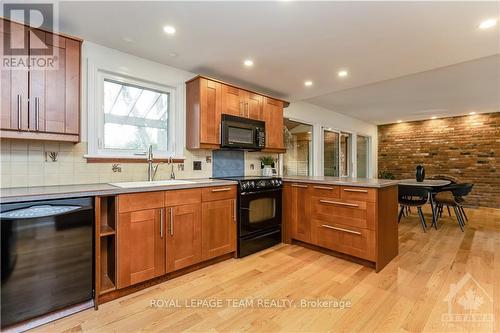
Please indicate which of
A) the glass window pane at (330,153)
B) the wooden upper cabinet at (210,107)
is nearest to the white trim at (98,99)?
the wooden upper cabinet at (210,107)

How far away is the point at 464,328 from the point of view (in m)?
1.65

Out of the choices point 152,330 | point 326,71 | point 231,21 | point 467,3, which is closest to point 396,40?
point 467,3

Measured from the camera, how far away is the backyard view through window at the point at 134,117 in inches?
103

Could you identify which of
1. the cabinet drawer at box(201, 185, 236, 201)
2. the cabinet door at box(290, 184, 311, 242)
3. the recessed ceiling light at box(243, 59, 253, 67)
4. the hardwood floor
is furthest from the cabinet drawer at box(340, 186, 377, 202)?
the recessed ceiling light at box(243, 59, 253, 67)

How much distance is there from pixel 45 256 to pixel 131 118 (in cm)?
162

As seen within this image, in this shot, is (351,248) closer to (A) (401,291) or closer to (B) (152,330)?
(A) (401,291)

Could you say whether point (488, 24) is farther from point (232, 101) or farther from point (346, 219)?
point (232, 101)

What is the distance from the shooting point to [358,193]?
104 inches

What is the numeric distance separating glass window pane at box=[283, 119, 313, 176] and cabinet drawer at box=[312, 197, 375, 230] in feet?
5.39

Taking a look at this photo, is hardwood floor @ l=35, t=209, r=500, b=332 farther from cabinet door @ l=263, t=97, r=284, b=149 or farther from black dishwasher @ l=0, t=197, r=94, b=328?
cabinet door @ l=263, t=97, r=284, b=149

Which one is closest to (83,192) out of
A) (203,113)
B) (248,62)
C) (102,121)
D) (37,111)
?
(37,111)

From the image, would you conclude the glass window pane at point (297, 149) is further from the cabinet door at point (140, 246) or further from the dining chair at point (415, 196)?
the cabinet door at point (140, 246)

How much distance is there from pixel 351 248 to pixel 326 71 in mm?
2238

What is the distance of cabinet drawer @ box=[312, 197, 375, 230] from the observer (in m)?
2.56
